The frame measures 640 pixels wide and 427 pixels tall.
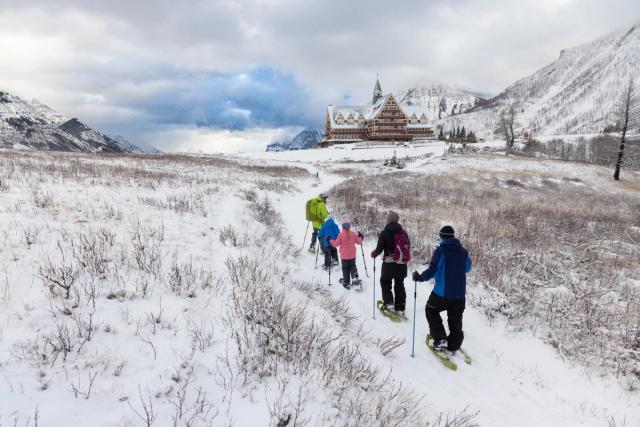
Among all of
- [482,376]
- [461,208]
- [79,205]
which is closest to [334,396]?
[482,376]

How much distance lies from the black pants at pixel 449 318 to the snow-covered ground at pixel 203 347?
438mm

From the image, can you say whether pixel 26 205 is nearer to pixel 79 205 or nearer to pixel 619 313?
pixel 79 205

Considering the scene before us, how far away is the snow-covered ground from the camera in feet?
10.1

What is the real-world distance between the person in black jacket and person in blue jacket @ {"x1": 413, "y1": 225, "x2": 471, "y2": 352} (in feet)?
3.86

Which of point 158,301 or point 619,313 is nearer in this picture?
point 158,301

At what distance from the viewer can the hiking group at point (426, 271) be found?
5.42m

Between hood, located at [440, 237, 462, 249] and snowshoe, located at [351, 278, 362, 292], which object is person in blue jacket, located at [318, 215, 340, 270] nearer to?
snowshoe, located at [351, 278, 362, 292]

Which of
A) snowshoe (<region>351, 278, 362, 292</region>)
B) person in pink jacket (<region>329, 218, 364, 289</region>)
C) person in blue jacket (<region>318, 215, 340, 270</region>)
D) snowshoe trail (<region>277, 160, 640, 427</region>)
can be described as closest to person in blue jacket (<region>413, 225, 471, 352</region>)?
snowshoe trail (<region>277, 160, 640, 427</region>)

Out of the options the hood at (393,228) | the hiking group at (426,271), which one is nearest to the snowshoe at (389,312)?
the hiking group at (426,271)

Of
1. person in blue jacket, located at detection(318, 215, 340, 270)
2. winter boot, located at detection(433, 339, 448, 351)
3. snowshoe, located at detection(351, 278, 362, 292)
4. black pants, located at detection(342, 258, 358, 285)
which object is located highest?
person in blue jacket, located at detection(318, 215, 340, 270)

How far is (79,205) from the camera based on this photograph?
8.05 metres

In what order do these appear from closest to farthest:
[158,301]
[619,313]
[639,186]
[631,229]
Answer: [158,301] → [619,313] → [631,229] → [639,186]

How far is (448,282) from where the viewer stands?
541 centimetres

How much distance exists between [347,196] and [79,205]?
47.5 feet
